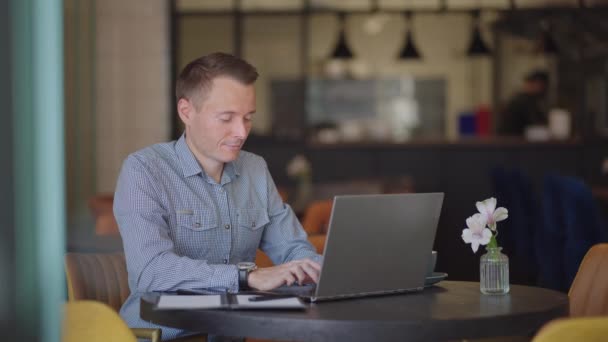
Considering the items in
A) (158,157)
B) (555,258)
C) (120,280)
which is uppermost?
(158,157)

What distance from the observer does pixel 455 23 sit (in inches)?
479

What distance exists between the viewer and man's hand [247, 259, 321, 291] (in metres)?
2.28

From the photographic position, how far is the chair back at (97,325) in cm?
208

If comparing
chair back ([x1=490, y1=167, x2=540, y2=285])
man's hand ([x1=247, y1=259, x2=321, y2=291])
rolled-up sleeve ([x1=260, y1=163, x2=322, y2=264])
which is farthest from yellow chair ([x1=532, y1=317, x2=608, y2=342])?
chair back ([x1=490, y1=167, x2=540, y2=285])

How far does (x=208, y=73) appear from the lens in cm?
260

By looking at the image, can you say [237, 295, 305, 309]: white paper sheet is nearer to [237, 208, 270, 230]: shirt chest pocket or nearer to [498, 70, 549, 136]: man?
[237, 208, 270, 230]: shirt chest pocket

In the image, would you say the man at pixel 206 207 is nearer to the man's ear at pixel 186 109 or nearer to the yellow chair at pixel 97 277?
the man's ear at pixel 186 109

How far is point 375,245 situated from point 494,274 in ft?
1.28

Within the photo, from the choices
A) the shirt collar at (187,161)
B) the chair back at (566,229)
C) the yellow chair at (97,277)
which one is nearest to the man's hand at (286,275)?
the shirt collar at (187,161)

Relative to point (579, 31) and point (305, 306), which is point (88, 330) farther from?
point (579, 31)

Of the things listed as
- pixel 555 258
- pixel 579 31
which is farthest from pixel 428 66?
pixel 555 258

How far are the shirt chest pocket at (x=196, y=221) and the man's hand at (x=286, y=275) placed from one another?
1.13ft

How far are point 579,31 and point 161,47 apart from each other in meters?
4.23

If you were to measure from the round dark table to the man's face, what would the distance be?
53 centimetres
